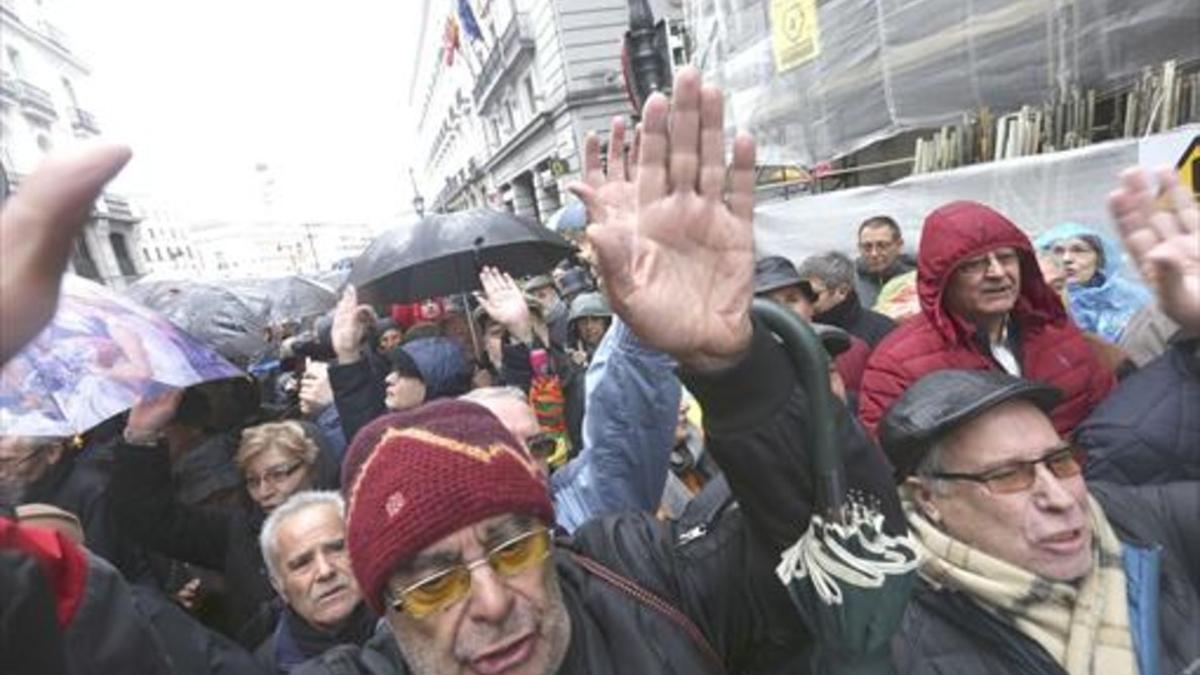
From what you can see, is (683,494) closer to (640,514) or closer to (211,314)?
(640,514)

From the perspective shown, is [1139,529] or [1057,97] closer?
[1139,529]

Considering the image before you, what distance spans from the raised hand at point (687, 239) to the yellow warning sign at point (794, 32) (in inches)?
273

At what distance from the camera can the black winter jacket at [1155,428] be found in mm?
1821

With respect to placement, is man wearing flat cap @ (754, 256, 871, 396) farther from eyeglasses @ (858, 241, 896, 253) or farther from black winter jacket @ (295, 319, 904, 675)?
black winter jacket @ (295, 319, 904, 675)

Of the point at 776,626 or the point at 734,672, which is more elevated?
the point at 776,626

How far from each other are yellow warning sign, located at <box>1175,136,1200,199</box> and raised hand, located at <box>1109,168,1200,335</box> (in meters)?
2.27

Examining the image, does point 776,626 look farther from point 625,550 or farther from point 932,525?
point 932,525

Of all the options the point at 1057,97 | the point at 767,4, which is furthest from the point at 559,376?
the point at 767,4

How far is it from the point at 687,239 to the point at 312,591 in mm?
1670

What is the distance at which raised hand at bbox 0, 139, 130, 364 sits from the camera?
0.61 metres

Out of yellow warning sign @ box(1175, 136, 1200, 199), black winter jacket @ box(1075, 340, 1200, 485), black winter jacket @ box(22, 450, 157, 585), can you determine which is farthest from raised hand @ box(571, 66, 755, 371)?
yellow warning sign @ box(1175, 136, 1200, 199)

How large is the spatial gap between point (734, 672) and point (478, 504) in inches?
22.3

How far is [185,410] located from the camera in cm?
340

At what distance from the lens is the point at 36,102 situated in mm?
36781
